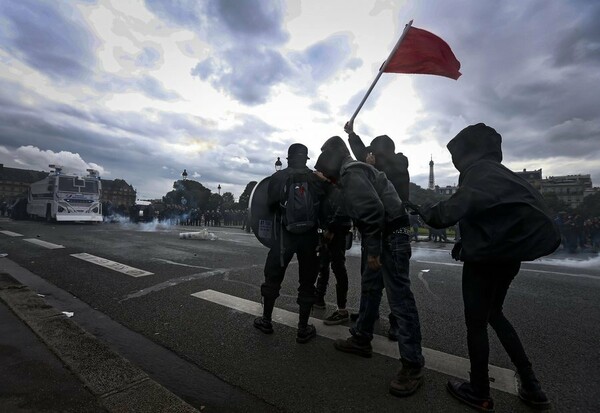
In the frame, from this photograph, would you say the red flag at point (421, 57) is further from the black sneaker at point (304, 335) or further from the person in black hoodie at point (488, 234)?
the black sneaker at point (304, 335)

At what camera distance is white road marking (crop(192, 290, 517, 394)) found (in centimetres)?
246

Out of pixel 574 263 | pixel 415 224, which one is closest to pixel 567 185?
pixel 415 224

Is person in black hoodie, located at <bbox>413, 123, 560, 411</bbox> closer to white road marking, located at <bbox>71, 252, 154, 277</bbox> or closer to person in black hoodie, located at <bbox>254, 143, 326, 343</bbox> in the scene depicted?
person in black hoodie, located at <bbox>254, 143, 326, 343</bbox>

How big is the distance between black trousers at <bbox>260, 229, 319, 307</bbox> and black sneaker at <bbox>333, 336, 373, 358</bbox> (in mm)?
474

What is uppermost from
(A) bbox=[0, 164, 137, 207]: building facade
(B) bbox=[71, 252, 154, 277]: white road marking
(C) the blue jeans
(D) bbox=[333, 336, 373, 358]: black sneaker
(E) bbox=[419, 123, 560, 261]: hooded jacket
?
(A) bbox=[0, 164, 137, 207]: building facade

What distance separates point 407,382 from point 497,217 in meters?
1.33

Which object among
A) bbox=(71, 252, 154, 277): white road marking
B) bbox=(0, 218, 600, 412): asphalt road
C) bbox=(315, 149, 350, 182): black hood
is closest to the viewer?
bbox=(0, 218, 600, 412): asphalt road

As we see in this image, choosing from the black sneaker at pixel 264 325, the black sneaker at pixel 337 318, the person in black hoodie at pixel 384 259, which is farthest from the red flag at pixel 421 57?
the black sneaker at pixel 264 325

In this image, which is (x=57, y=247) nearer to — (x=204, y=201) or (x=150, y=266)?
(x=150, y=266)

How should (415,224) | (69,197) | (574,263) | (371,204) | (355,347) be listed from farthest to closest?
1. (69,197)
2. (415,224)
3. (574,263)
4. (355,347)
5. (371,204)

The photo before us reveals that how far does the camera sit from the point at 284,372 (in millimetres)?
2490

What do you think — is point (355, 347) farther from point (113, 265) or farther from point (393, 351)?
point (113, 265)

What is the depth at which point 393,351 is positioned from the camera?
→ 2941 mm

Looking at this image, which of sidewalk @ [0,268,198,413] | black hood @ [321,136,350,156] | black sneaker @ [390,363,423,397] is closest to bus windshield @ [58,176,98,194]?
sidewalk @ [0,268,198,413]
